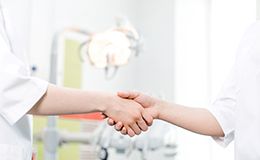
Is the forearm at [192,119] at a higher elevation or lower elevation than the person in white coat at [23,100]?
lower

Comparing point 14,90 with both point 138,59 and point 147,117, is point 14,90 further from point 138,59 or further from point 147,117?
point 138,59

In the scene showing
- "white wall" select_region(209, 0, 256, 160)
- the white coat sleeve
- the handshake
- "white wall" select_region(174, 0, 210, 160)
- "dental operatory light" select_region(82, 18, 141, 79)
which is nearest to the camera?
the white coat sleeve

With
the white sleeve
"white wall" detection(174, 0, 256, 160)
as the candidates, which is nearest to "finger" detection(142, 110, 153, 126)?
the white sleeve

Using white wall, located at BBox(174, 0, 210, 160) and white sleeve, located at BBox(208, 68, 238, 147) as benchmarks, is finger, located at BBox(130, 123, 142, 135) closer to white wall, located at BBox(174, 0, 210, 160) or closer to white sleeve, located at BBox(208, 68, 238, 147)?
white sleeve, located at BBox(208, 68, 238, 147)

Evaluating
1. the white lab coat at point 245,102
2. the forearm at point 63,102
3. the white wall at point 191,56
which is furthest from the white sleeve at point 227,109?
the white wall at point 191,56

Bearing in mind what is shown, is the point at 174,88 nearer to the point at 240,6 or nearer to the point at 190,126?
the point at 240,6

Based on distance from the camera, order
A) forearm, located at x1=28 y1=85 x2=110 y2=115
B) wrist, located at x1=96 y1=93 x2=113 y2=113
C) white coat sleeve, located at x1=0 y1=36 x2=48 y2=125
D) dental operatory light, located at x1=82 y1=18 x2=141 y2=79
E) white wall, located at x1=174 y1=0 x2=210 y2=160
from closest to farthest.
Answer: white coat sleeve, located at x1=0 y1=36 x2=48 y2=125, forearm, located at x1=28 y1=85 x2=110 y2=115, wrist, located at x1=96 y1=93 x2=113 y2=113, dental operatory light, located at x1=82 y1=18 x2=141 y2=79, white wall, located at x1=174 y1=0 x2=210 y2=160

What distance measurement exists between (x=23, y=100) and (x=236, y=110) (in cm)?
67

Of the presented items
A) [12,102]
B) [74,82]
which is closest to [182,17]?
[74,82]

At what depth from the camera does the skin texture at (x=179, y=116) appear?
5.24ft

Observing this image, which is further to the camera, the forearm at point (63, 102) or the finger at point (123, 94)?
the finger at point (123, 94)

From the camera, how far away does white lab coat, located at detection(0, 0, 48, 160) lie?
49.2 inches

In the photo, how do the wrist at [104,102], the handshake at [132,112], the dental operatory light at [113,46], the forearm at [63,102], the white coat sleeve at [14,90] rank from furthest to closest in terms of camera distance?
the dental operatory light at [113,46] < the handshake at [132,112] < the wrist at [104,102] < the forearm at [63,102] < the white coat sleeve at [14,90]

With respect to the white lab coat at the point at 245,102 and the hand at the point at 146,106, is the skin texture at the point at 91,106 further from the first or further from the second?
the white lab coat at the point at 245,102
